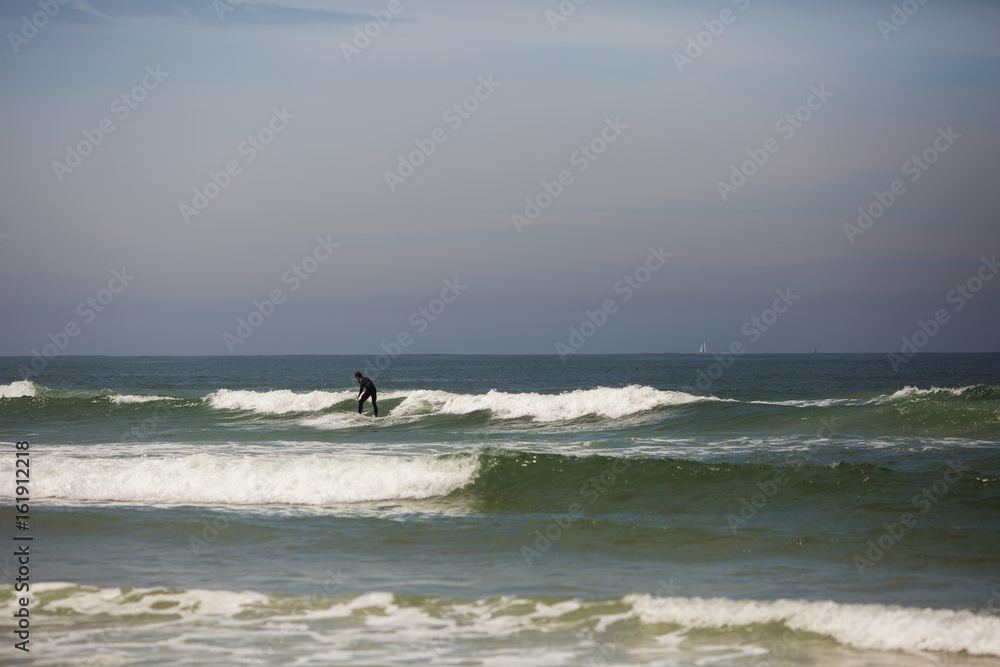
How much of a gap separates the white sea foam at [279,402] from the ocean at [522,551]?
12.1m

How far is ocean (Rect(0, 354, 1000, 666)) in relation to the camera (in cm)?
746

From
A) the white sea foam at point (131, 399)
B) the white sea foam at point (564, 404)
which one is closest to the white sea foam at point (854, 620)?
the white sea foam at point (564, 404)

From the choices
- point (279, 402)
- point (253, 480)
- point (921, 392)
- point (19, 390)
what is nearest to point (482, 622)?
point (253, 480)

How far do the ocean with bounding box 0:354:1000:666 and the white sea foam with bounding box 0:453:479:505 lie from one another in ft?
0.17

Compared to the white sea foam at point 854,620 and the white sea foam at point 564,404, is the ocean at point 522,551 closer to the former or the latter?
the white sea foam at point 854,620

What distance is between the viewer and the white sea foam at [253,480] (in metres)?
15.0

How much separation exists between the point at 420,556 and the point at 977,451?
12402 mm

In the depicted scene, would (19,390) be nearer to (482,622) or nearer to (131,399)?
(131,399)

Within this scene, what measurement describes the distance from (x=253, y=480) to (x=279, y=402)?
65.0 feet

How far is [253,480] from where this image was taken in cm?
1562

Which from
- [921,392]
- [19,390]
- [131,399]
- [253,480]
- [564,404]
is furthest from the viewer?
[19,390]

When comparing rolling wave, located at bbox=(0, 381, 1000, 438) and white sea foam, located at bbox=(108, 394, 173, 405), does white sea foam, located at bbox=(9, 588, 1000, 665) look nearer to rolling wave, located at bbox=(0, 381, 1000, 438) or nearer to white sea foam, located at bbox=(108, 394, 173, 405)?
rolling wave, located at bbox=(0, 381, 1000, 438)

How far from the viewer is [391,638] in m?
7.64

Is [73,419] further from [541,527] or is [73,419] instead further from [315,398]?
[541,527]
